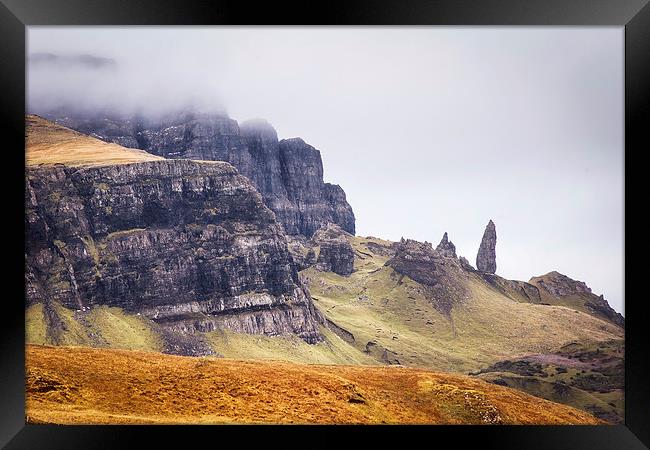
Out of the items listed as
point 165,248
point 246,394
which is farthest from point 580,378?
point 246,394

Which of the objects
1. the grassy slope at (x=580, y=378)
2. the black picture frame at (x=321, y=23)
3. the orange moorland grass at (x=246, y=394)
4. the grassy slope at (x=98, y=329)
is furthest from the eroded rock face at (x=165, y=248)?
the black picture frame at (x=321, y=23)

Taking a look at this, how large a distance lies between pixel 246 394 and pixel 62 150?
176149 millimetres

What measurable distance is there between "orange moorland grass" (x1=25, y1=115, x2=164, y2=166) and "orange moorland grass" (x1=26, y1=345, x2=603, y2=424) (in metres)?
154

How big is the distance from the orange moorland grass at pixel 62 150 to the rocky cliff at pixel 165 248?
771cm

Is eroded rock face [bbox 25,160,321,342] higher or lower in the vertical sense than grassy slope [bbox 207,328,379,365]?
higher

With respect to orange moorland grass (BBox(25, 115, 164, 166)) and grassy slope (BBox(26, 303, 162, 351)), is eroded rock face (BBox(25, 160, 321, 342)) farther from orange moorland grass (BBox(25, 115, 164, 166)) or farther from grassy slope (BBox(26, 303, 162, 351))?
orange moorland grass (BBox(25, 115, 164, 166))

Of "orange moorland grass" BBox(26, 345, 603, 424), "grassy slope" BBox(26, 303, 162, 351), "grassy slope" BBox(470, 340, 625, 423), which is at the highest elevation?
"orange moorland grass" BBox(26, 345, 603, 424)

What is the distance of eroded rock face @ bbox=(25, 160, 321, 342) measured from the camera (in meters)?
155

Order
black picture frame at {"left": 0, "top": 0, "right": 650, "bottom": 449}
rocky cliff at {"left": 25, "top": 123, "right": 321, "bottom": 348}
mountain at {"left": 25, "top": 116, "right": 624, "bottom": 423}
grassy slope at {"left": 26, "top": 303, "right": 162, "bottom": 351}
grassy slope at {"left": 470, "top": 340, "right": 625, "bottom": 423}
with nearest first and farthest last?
black picture frame at {"left": 0, "top": 0, "right": 650, "bottom": 449}
grassy slope at {"left": 470, "top": 340, "right": 625, "bottom": 423}
grassy slope at {"left": 26, "top": 303, "right": 162, "bottom": 351}
mountain at {"left": 25, "top": 116, "right": 624, "bottom": 423}
rocky cliff at {"left": 25, "top": 123, "right": 321, "bottom": 348}

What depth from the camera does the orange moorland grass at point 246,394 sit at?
22672 mm

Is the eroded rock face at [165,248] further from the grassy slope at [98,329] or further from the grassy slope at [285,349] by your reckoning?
the grassy slope at [285,349]

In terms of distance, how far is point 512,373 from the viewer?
159 metres

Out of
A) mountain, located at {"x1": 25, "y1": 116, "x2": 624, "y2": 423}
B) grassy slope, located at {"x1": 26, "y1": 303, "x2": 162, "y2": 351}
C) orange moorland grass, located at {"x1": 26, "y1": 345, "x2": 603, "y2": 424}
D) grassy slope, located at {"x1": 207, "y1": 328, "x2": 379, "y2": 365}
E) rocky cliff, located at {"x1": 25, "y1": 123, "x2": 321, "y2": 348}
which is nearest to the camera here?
orange moorland grass, located at {"x1": 26, "y1": 345, "x2": 603, "y2": 424}

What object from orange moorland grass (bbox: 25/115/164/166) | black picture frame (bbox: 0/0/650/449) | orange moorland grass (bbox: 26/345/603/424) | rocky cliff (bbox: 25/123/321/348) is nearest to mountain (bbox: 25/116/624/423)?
rocky cliff (bbox: 25/123/321/348)
